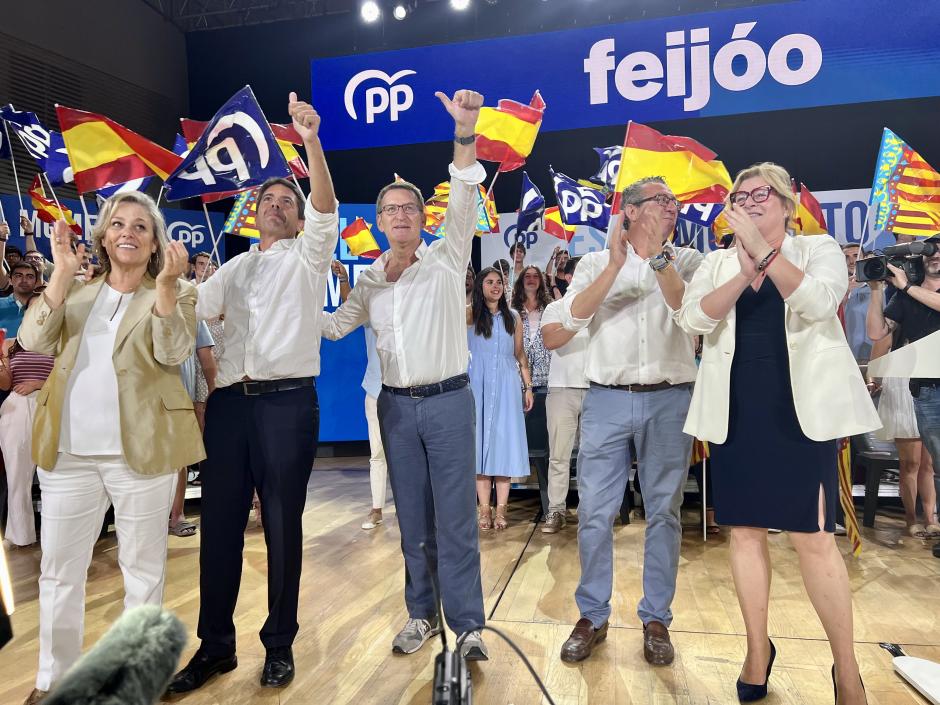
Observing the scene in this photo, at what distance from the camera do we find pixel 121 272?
2.48 meters

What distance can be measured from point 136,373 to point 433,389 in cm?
102

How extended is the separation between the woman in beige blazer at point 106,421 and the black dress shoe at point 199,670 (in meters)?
0.32

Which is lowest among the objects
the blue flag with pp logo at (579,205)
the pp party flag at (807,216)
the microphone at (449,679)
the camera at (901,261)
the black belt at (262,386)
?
the microphone at (449,679)

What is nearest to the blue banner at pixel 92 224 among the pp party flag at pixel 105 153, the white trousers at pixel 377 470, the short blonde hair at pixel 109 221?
the pp party flag at pixel 105 153

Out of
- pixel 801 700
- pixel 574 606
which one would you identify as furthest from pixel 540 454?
pixel 801 700

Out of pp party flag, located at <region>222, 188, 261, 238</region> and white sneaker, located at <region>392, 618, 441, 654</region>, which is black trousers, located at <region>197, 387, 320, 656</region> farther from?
pp party flag, located at <region>222, 188, 261, 238</region>

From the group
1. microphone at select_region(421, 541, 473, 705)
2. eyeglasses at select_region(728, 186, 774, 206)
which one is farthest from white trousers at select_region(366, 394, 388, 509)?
microphone at select_region(421, 541, 473, 705)

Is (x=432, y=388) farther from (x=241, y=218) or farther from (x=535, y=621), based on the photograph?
(x=241, y=218)

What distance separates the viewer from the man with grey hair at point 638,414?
272 centimetres

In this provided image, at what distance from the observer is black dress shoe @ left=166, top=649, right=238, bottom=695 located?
246 cm

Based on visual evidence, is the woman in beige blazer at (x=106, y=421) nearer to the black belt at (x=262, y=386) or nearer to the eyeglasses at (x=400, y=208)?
the black belt at (x=262, y=386)

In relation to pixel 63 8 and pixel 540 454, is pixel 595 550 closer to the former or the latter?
pixel 540 454

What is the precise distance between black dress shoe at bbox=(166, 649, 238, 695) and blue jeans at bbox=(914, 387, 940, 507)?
3.82 m

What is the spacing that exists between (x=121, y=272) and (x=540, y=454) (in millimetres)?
3751
